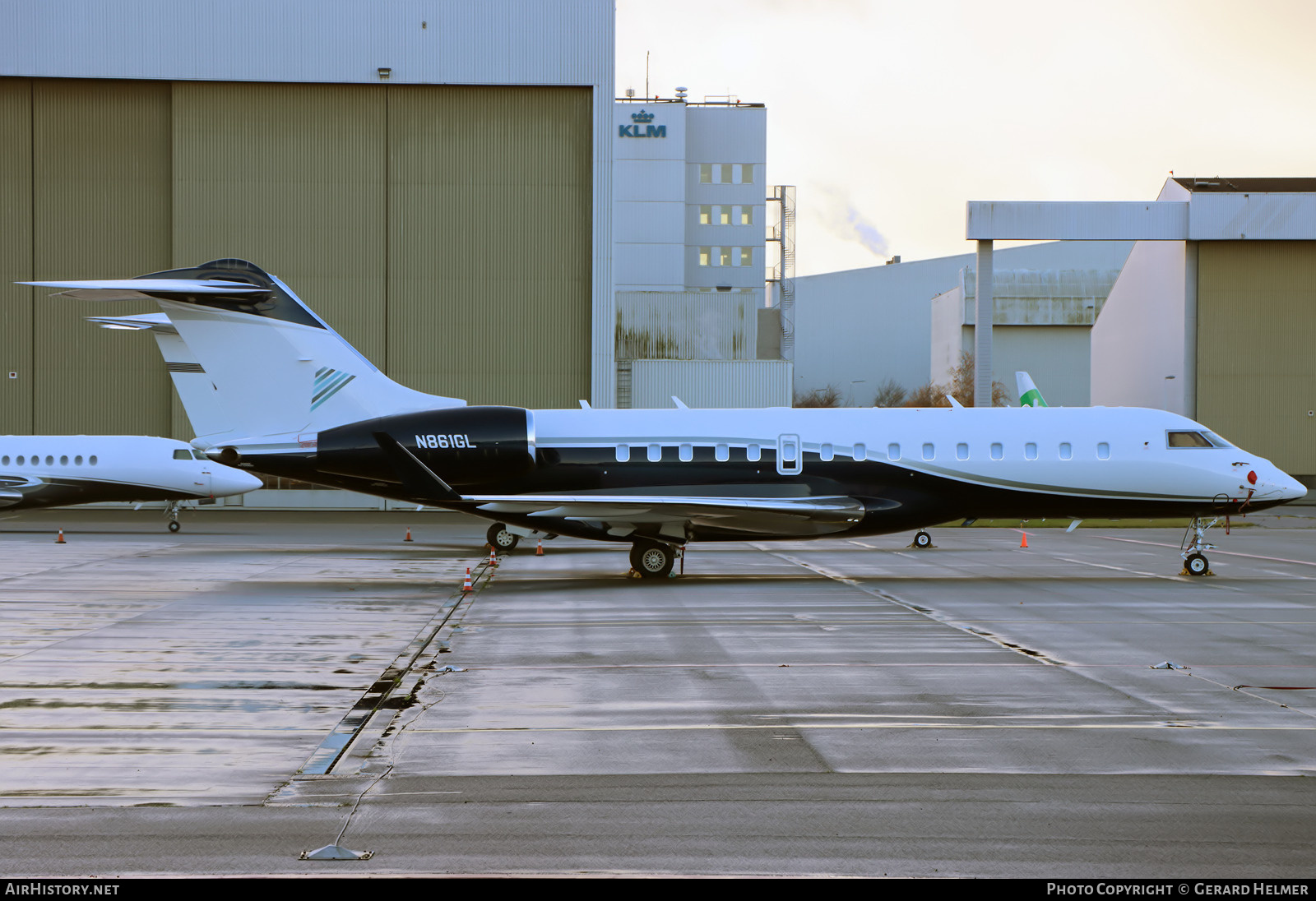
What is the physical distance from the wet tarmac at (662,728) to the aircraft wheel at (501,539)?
6.50m

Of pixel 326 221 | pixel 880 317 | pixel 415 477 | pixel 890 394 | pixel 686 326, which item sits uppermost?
pixel 880 317

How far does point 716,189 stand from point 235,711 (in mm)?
71081

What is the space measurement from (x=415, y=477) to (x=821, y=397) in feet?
248

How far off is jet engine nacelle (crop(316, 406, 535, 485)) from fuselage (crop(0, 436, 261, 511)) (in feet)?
41.3

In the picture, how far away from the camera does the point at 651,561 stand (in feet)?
63.3

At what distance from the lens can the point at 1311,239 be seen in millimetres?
45531

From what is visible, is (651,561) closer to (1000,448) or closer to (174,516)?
(1000,448)

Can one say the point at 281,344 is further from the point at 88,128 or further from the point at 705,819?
the point at 88,128

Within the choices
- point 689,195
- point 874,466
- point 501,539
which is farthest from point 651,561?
point 689,195

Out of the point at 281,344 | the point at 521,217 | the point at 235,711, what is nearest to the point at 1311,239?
the point at 521,217

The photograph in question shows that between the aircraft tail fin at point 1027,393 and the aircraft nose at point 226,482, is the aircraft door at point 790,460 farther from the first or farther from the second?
the aircraft nose at point 226,482

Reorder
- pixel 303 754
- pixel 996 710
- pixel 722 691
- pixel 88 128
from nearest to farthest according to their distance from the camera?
pixel 303 754
pixel 996 710
pixel 722 691
pixel 88 128

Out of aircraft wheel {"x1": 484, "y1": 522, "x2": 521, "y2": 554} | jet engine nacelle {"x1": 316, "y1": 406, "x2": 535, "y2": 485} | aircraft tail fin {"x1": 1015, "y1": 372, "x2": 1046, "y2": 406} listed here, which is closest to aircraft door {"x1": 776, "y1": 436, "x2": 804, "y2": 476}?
jet engine nacelle {"x1": 316, "y1": 406, "x2": 535, "y2": 485}
